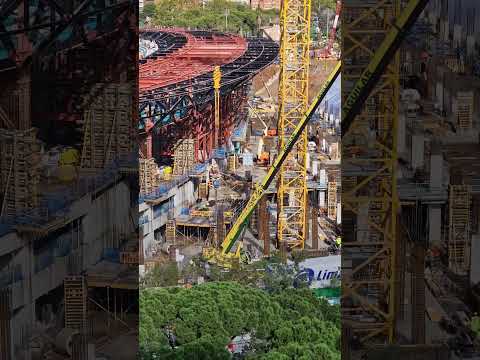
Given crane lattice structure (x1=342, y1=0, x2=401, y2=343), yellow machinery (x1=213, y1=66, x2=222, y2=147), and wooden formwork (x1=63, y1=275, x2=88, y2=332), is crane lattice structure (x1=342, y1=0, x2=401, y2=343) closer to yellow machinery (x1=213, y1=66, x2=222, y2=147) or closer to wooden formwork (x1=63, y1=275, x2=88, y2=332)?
yellow machinery (x1=213, y1=66, x2=222, y2=147)

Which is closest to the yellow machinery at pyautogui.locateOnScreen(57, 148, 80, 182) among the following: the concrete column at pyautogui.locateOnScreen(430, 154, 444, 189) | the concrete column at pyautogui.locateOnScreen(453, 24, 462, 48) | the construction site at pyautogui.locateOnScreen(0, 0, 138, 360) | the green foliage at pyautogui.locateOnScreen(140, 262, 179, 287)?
the construction site at pyautogui.locateOnScreen(0, 0, 138, 360)

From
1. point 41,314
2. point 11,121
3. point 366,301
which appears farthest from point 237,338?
point 11,121

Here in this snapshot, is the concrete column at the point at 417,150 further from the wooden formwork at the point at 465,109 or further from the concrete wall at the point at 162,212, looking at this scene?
the concrete wall at the point at 162,212

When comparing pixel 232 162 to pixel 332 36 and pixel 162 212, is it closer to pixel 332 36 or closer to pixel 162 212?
pixel 162 212

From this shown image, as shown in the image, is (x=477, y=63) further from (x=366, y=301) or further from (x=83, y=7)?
(x=83, y=7)

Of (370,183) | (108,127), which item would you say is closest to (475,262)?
(370,183)

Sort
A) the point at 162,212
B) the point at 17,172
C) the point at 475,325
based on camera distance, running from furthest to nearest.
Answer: the point at 162,212
the point at 475,325
the point at 17,172
